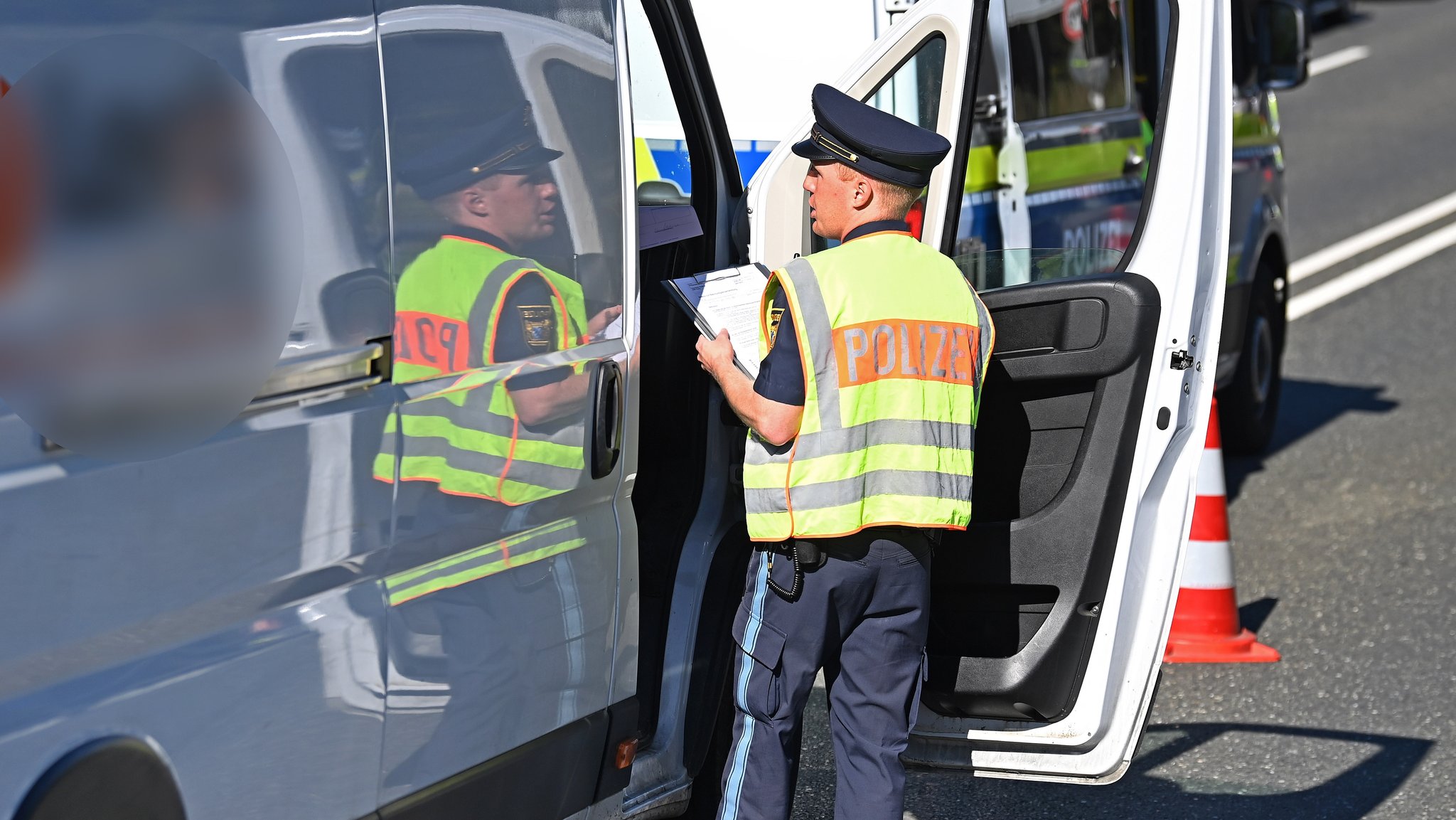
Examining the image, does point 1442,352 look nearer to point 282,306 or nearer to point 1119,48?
point 1119,48

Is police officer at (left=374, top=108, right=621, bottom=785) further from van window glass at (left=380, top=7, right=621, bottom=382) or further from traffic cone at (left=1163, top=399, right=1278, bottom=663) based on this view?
traffic cone at (left=1163, top=399, right=1278, bottom=663)

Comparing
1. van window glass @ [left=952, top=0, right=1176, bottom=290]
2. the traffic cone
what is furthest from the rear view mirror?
the traffic cone

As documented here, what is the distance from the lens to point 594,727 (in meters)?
2.84

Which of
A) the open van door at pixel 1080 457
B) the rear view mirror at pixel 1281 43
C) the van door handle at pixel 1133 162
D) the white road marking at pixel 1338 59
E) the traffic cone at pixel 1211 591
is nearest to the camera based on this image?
the open van door at pixel 1080 457

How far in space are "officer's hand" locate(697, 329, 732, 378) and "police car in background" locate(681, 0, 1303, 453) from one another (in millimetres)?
823

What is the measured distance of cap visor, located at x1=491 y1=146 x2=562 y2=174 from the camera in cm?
253

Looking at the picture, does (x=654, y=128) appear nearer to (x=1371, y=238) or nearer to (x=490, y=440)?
(x=490, y=440)

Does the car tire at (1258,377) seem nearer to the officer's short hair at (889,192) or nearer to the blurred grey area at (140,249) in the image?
the officer's short hair at (889,192)

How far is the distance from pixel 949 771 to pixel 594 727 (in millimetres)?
825

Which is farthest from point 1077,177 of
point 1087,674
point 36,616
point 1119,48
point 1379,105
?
point 1379,105

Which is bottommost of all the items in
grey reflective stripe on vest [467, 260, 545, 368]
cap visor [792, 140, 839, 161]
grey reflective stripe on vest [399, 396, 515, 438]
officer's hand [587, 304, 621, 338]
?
grey reflective stripe on vest [399, 396, 515, 438]

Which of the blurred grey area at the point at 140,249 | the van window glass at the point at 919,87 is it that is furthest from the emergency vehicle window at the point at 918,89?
the blurred grey area at the point at 140,249

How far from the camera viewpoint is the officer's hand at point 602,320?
9.07 feet

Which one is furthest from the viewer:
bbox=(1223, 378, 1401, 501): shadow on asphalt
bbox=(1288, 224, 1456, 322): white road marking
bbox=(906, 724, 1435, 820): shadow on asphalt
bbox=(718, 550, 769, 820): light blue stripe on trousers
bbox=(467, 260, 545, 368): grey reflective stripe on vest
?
bbox=(1288, 224, 1456, 322): white road marking
